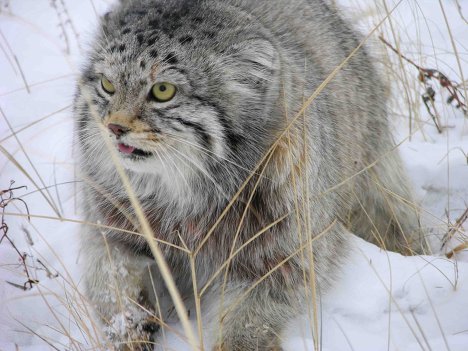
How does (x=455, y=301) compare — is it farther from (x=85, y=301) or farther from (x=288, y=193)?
(x=85, y=301)

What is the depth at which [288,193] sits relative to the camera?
2664 mm

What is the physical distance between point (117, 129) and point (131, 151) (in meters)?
0.12

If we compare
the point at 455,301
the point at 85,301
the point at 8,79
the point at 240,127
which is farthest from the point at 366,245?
the point at 8,79

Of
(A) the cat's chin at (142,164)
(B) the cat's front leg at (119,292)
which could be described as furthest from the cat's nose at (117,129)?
(B) the cat's front leg at (119,292)

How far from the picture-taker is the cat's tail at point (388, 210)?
3.68m

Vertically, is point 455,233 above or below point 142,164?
below

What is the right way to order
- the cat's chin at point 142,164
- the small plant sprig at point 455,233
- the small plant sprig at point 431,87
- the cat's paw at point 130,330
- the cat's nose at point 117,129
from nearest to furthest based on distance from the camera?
the cat's nose at point 117,129 → the cat's chin at point 142,164 → the cat's paw at point 130,330 → the small plant sprig at point 455,233 → the small plant sprig at point 431,87

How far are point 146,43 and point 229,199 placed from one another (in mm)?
721

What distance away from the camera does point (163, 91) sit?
2371mm

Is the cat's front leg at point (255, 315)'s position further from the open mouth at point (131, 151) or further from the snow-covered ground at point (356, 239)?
the open mouth at point (131, 151)

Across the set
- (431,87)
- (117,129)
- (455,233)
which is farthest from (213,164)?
(431,87)

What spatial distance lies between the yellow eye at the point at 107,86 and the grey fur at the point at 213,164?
0.03m

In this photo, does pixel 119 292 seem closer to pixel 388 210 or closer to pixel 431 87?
pixel 388 210

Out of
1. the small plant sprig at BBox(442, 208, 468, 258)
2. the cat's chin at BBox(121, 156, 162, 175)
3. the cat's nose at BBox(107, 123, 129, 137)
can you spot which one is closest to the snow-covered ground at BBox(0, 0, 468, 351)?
the small plant sprig at BBox(442, 208, 468, 258)
